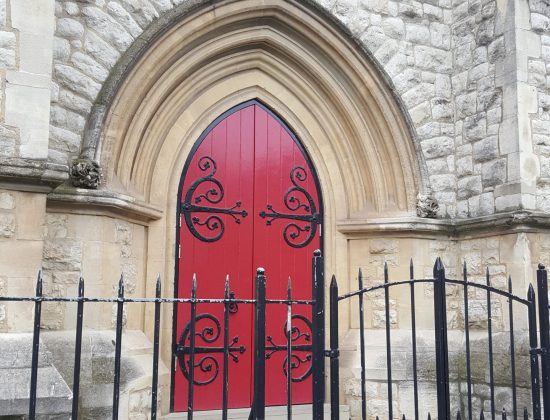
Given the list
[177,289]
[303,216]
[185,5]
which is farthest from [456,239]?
[185,5]

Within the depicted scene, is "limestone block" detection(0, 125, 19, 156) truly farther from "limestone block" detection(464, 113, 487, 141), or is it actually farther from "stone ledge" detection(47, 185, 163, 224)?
"limestone block" detection(464, 113, 487, 141)

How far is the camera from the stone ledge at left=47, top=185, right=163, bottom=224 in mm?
4473

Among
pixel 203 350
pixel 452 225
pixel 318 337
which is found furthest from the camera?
pixel 452 225

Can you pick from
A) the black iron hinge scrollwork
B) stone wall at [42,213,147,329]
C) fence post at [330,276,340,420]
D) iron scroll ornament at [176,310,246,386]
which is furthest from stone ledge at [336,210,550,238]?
fence post at [330,276,340,420]

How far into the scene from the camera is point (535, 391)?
152 inches

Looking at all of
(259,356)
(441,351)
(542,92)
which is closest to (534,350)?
(441,351)

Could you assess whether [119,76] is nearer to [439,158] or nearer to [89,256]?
[89,256]

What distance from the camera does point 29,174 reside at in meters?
3.75

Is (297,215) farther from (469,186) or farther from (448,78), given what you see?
(448,78)

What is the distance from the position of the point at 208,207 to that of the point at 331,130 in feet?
4.66

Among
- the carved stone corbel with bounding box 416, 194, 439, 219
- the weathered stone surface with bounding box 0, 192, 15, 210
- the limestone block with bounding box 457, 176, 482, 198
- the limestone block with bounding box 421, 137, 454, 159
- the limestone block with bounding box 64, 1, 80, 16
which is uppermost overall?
the limestone block with bounding box 64, 1, 80, 16

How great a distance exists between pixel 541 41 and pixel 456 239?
6.26ft

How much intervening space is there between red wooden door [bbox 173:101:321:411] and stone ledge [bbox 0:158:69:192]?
1.72 m

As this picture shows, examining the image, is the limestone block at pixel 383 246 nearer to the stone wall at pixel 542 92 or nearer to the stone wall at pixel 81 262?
the stone wall at pixel 542 92
